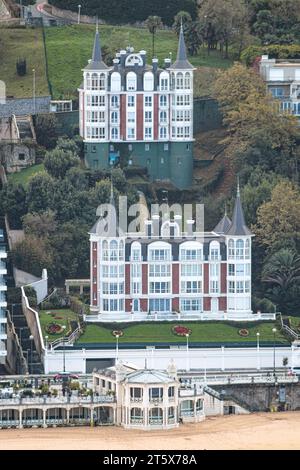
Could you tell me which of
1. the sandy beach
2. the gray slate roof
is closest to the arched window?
the sandy beach

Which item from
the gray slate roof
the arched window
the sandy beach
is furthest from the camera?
the gray slate roof

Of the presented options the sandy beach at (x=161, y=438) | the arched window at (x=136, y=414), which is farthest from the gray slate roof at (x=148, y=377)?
the sandy beach at (x=161, y=438)

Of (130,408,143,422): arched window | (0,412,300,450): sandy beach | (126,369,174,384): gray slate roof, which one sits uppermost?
(126,369,174,384): gray slate roof

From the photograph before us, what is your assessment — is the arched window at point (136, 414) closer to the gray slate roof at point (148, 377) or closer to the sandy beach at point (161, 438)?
the sandy beach at point (161, 438)

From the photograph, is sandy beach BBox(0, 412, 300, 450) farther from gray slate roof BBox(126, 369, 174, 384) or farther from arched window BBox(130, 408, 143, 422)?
gray slate roof BBox(126, 369, 174, 384)

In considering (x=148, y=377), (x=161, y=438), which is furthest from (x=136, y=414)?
(x=161, y=438)
